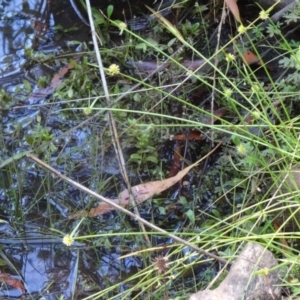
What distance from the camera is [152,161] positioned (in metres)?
2.11

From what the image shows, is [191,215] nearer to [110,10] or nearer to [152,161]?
[152,161]

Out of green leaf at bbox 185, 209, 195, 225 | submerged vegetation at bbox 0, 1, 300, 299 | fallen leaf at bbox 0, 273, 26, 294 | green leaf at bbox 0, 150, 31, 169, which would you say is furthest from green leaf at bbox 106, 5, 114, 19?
fallen leaf at bbox 0, 273, 26, 294

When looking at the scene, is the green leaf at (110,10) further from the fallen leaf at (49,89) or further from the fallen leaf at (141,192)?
the fallen leaf at (141,192)

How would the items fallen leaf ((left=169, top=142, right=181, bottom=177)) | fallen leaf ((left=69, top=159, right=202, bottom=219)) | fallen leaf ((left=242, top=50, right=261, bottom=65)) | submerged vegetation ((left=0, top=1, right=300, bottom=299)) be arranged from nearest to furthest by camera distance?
submerged vegetation ((left=0, top=1, right=300, bottom=299)), fallen leaf ((left=69, top=159, right=202, bottom=219)), fallen leaf ((left=169, top=142, right=181, bottom=177)), fallen leaf ((left=242, top=50, right=261, bottom=65))

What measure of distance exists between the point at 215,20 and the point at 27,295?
1.21m

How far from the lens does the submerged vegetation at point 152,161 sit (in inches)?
69.7

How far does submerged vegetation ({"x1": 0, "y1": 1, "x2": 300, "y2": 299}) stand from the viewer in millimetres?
1770

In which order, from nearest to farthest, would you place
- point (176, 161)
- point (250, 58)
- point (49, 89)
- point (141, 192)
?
point (141, 192) < point (176, 161) < point (250, 58) < point (49, 89)

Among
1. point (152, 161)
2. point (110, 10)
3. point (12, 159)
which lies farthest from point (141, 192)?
point (110, 10)

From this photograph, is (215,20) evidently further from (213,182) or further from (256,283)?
(256,283)

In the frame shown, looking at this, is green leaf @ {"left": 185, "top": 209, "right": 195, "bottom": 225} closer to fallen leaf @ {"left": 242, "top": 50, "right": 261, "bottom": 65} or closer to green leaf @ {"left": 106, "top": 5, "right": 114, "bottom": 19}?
fallen leaf @ {"left": 242, "top": 50, "right": 261, "bottom": 65}

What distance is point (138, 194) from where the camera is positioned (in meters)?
2.01

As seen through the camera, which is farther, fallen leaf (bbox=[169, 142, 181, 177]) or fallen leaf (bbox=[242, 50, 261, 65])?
fallen leaf (bbox=[242, 50, 261, 65])

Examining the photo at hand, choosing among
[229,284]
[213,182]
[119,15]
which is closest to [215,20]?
[119,15]
